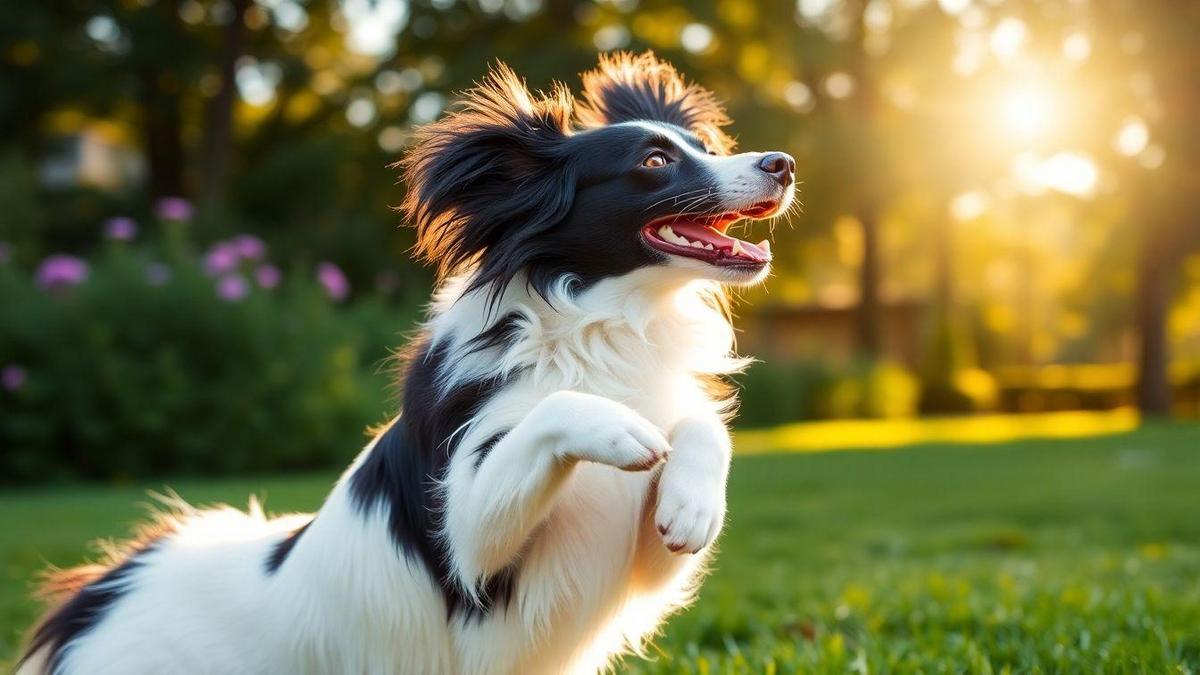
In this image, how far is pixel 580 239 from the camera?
10.4 ft

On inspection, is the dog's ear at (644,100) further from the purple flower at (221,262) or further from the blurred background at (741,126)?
the blurred background at (741,126)

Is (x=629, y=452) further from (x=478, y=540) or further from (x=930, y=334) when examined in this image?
(x=930, y=334)

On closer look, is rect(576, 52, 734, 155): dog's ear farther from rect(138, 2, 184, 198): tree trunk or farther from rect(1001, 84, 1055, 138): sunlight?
rect(138, 2, 184, 198): tree trunk

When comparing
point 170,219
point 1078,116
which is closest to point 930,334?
point 1078,116

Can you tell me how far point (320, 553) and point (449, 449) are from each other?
52cm

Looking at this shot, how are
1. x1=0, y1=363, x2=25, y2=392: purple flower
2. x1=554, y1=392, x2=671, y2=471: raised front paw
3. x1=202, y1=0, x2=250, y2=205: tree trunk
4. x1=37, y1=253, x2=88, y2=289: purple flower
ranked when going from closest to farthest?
x1=554, y1=392, x2=671, y2=471: raised front paw → x1=0, y1=363, x2=25, y2=392: purple flower → x1=37, y1=253, x2=88, y2=289: purple flower → x1=202, y1=0, x2=250, y2=205: tree trunk

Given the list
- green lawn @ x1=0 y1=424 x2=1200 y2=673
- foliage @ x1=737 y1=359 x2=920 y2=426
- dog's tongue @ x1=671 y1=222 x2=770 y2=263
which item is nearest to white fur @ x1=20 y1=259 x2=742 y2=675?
dog's tongue @ x1=671 y1=222 x2=770 y2=263

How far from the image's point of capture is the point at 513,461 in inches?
98.6

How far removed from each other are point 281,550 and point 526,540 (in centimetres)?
85

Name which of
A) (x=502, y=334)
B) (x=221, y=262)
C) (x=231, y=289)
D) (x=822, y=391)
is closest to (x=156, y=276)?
(x=221, y=262)

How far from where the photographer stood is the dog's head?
3.16 meters

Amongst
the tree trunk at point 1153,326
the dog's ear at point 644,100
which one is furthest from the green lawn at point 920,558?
the tree trunk at point 1153,326

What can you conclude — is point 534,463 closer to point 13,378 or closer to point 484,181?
point 484,181

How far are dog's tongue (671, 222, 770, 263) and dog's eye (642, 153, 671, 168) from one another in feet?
0.58
